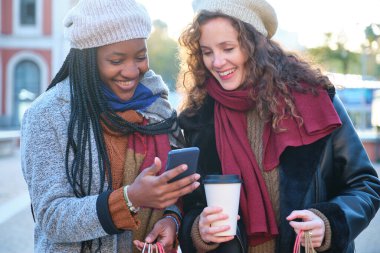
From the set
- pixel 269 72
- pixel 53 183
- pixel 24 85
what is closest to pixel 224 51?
pixel 269 72

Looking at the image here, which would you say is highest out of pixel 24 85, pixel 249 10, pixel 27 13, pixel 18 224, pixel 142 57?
pixel 27 13

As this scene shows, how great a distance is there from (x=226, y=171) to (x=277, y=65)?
0.58 meters

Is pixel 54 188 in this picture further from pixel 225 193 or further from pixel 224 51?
pixel 224 51

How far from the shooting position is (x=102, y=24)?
253cm

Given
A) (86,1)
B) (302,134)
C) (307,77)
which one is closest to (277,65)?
(307,77)

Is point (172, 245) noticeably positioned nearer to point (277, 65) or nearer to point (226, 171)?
point (226, 171)

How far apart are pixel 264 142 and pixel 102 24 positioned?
2.93 feet

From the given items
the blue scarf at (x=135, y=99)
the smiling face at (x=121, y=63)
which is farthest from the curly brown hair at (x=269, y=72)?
the smiling face at (x=121, y=63)

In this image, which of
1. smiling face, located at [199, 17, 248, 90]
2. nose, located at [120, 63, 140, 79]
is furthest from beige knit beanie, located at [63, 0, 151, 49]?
smiling face, located at [199, 17, 248, 90]

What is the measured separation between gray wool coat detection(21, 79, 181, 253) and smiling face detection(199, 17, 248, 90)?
697 millimetres

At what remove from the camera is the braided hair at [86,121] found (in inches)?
97.2

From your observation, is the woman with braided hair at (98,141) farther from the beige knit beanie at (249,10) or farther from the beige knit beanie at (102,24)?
the beige knit beanie at (249,10)

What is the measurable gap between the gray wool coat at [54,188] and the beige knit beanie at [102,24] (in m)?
0.25

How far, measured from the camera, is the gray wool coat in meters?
2.32
